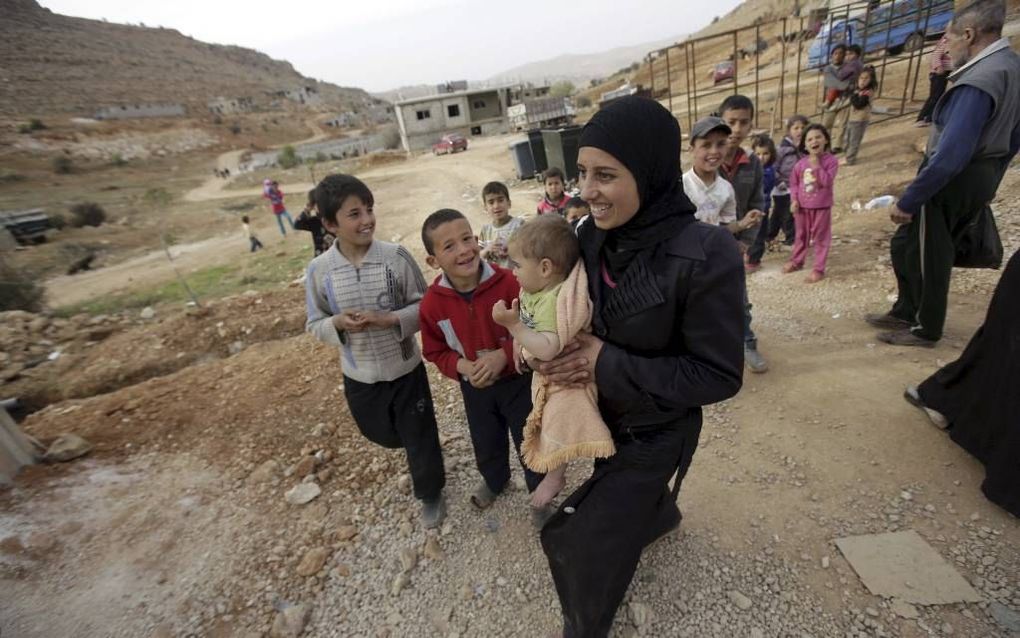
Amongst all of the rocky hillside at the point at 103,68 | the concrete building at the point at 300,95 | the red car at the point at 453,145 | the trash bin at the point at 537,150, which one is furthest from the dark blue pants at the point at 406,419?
the concrete building at the point at 300,95

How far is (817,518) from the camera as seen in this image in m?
2.30

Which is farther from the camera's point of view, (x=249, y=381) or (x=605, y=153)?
(x=249, y=381)

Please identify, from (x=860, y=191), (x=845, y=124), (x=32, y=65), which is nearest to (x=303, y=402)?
(x=860, y=191)

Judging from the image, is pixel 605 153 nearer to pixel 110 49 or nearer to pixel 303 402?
pixel 303 402

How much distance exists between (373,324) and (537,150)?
12016 mm

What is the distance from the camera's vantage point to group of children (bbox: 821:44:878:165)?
292 inches

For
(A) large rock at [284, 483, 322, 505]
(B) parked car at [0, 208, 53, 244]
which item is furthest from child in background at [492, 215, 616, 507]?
(B) parked car at [0, 208, 53, 244]

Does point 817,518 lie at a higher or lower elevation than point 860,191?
lower

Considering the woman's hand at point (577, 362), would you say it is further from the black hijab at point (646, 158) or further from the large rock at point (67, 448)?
the large rock at point (67, 448)

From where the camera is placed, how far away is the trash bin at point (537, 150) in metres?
12.9

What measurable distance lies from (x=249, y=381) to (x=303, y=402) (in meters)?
0.88

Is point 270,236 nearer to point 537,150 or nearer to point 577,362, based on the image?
point 537,150

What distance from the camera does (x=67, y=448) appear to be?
336 centimetres

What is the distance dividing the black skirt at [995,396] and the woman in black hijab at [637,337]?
5.56 ft
